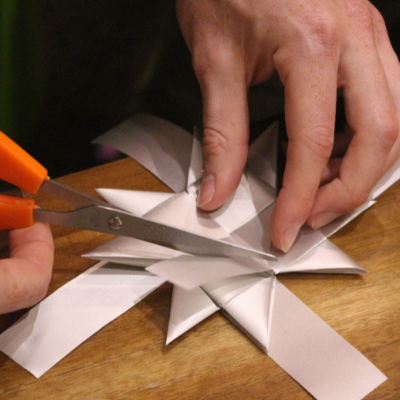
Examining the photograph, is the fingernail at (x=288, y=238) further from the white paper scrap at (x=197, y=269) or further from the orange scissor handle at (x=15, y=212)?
the orange scissor handle at (x=15, y=212)

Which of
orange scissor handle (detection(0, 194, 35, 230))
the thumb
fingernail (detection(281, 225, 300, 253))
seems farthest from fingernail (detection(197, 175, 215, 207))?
orange scissor handle (detection(0, 194, 35, 230))

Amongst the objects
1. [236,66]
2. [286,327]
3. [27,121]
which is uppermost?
[236,66]

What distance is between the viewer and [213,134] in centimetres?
63

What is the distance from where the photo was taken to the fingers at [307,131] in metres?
0.58

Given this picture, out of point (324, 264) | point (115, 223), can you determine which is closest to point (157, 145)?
point (115, 223)

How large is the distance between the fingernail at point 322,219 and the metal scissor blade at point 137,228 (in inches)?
4.3

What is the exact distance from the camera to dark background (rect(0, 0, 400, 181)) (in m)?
0.78

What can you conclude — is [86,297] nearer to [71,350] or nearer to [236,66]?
[71,350]

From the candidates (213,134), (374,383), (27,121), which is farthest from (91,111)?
(374,383)

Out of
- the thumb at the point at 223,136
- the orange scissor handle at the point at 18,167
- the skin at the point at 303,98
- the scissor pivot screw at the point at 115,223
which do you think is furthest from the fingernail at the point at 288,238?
the orange scissor handle at the point at 18,167

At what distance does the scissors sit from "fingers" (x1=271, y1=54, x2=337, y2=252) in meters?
0.09

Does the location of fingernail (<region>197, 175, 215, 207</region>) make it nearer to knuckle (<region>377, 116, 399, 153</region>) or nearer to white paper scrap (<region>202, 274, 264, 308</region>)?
white paper scrap (<region>202, 274, 264, 308</region>)

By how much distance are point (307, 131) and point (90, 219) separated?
0.31 metres

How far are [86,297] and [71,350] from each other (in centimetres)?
7
